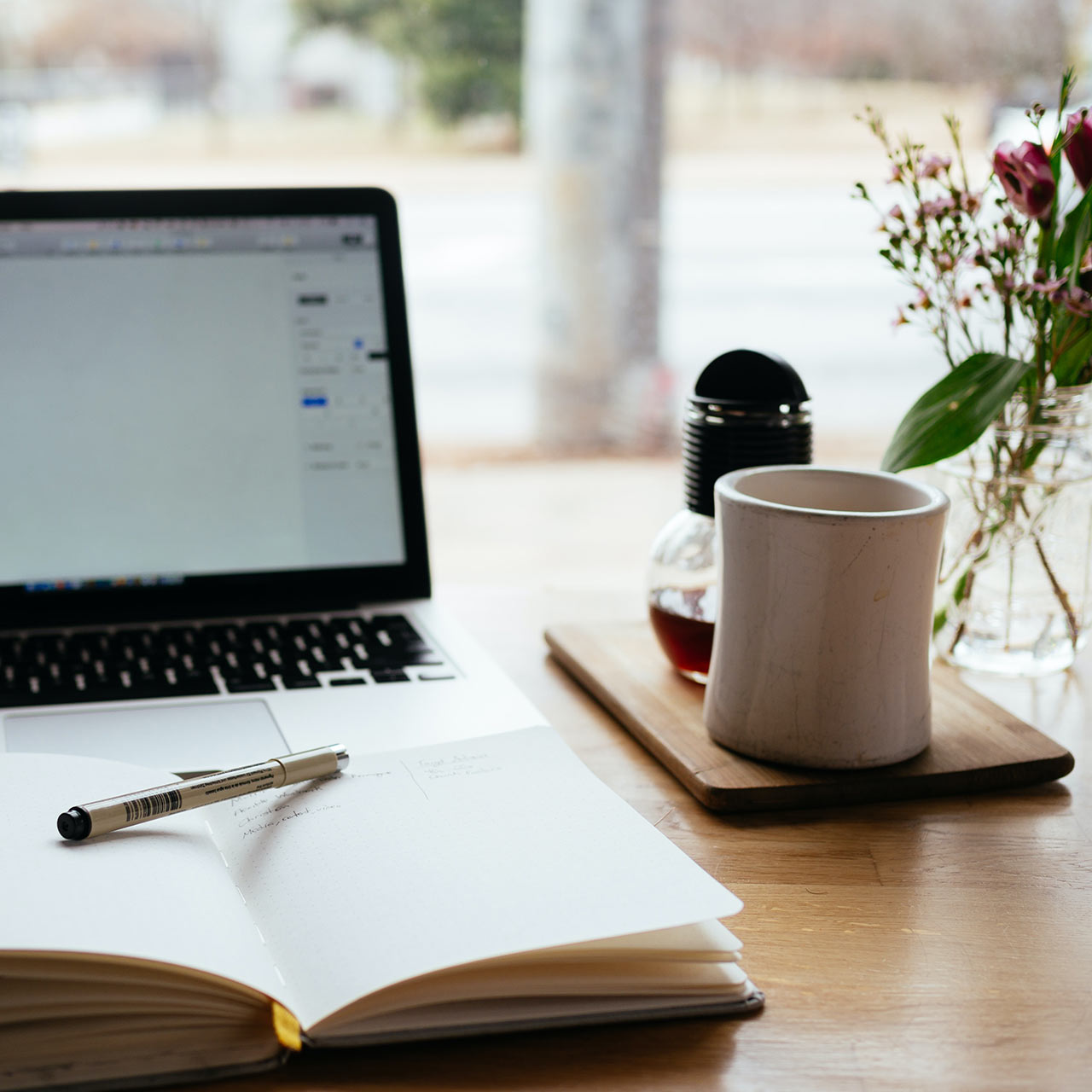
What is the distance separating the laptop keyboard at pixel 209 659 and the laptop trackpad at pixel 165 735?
21 millimetres

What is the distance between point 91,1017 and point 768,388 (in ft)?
Answer: 1.67

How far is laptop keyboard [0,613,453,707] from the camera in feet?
2.48

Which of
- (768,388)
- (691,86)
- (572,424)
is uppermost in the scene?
(691,86)

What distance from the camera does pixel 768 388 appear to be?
0.75 meters

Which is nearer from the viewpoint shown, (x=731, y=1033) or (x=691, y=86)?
(x=731, y=1033)

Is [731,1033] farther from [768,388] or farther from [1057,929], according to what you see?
[768,388]

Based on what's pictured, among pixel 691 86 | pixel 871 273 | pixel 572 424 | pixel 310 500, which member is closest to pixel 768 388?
pixel 310 500

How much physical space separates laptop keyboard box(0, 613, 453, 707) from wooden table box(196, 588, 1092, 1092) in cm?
15

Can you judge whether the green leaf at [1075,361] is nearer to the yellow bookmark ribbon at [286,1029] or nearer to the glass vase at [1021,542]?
the glass vase at [1021,542]

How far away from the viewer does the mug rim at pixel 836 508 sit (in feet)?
2.01

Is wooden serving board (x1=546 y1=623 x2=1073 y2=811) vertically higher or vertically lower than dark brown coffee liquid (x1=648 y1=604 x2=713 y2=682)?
lower

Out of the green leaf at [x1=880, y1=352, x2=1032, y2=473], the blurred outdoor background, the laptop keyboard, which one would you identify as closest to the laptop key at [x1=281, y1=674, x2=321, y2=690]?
the laptop keyboard

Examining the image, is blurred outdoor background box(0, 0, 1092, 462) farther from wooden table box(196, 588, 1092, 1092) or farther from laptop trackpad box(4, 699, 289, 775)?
wooden table box(196, 588, 1092, 1092)

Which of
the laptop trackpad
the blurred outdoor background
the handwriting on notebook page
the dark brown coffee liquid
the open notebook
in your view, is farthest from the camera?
the blurred outdoor background
